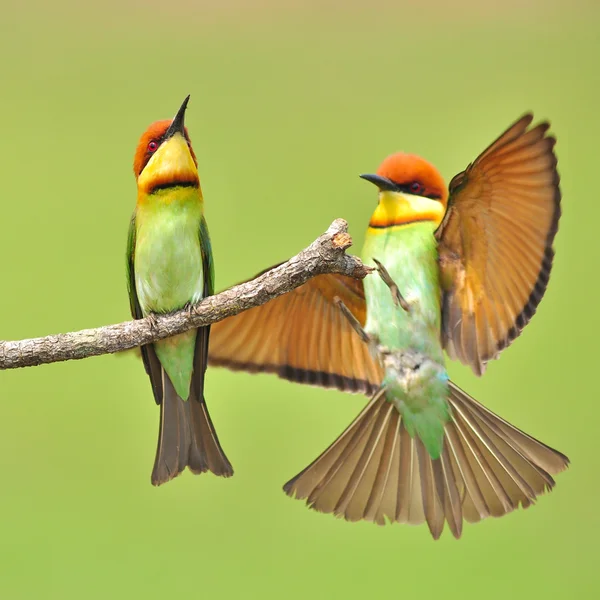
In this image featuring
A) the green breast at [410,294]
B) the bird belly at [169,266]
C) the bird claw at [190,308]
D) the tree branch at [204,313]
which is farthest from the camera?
the green breast at [410,294]

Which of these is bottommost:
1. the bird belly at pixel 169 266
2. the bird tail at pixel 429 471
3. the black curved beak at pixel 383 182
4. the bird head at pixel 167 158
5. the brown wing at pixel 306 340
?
the bird tail at pixel 429 471

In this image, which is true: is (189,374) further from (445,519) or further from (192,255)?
(445,519)

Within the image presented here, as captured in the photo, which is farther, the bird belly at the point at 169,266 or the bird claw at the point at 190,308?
the bird belly at the point at 169,266

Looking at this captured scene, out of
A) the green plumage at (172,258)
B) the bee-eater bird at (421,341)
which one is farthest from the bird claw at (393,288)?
the green plumage at (172,258)

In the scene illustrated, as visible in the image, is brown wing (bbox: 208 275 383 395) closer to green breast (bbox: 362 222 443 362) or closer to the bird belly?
green breast (bbox: 362 222 443 362)

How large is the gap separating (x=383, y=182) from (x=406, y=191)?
0.17 ft

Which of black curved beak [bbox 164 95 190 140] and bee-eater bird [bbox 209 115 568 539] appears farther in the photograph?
bee-eater bird [bbox 209 115 568 539]

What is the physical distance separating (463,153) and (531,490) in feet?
7.62

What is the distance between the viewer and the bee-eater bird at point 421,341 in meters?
1.48

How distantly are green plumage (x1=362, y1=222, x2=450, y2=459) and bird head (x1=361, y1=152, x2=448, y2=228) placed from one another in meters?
0.02

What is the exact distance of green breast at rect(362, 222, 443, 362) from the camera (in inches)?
60.2

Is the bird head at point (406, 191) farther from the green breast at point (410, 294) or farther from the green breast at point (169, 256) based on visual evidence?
the green breast at point (169, 256)

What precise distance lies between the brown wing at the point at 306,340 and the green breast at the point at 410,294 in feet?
0.32

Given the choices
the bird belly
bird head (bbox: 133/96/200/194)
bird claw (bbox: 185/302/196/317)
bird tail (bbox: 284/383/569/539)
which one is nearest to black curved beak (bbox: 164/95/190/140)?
bird head (bbox: 133/96/200/194)
